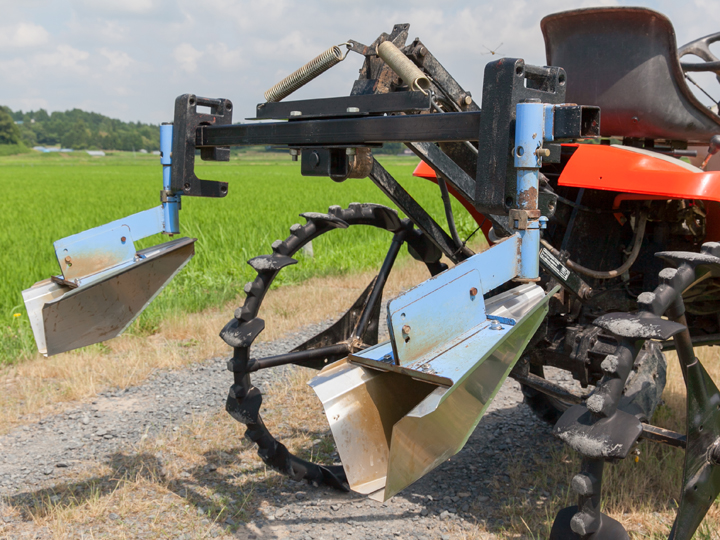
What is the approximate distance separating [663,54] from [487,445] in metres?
2.03

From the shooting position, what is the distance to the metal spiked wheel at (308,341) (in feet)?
8.29

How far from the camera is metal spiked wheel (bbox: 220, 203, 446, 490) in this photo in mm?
2527

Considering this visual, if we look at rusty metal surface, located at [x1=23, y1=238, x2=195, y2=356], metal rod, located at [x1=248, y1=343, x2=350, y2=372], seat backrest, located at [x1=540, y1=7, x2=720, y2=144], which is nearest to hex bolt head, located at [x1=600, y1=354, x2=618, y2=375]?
metal rod, located at [x1=248, y1=343, x2=350, y2=372]

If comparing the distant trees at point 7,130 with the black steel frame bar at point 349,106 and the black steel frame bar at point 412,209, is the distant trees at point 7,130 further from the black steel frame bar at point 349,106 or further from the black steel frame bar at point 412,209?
the black steel frame bar at point 349,106

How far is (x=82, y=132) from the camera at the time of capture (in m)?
104

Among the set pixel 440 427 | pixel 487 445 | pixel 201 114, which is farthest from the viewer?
pixel 487 445

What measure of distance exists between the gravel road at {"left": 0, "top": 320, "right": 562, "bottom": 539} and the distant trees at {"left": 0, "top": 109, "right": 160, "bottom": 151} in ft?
285

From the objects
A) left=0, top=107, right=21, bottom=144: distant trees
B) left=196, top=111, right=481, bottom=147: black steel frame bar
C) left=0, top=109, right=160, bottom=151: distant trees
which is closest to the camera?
left=196, top=111, right=481, bottom=147: black steel frame bar

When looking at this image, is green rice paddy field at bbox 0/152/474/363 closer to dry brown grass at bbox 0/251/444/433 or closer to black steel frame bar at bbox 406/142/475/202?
dry brown grass at bbox 0/251/444/433

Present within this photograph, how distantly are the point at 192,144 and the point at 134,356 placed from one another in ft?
8.49

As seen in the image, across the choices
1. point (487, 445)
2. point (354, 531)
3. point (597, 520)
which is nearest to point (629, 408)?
point (597, 520)

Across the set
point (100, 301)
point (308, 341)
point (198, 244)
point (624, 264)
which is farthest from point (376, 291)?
point (198, 244)

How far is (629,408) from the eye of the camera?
6.84 ft

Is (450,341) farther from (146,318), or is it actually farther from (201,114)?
(146,318)
